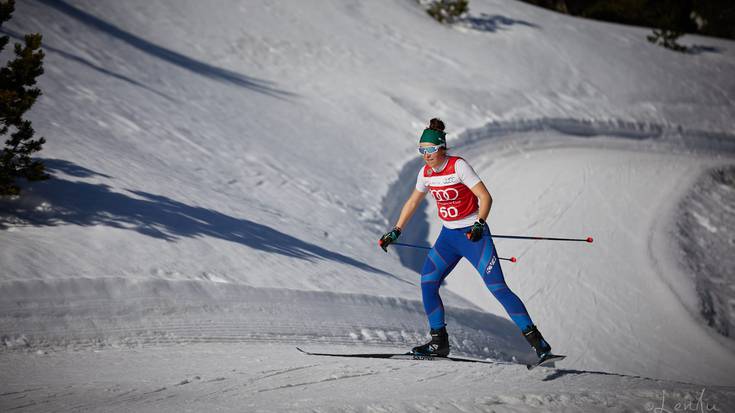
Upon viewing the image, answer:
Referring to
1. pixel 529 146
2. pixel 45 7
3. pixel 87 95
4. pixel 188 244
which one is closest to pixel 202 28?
pixel 45 7

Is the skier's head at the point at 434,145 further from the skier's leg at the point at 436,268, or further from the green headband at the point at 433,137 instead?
the skier's leg at the point at 436,268

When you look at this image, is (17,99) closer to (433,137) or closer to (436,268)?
(433,137)

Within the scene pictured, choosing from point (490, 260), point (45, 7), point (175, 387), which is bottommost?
point (175, 387)

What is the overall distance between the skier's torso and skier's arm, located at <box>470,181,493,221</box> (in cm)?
7

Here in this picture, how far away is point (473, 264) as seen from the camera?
16.3ft

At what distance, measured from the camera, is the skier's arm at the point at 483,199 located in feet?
15.6

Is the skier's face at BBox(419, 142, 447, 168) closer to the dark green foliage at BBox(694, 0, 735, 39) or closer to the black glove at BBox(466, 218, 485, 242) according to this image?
the black glove at BBox(466, 218, 485, 242)

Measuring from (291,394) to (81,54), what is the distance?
11.4 metres

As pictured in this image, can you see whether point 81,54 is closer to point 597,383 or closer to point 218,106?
point 218,106

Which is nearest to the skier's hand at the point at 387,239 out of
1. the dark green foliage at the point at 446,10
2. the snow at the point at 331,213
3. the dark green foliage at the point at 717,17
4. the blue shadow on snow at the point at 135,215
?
the snow at the point at 331,213

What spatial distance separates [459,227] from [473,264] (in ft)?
1.04

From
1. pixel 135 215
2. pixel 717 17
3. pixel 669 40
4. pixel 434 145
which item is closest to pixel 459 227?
pixel 434 145

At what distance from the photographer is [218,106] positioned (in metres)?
13.6

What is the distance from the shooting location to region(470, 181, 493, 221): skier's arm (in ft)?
15.6
